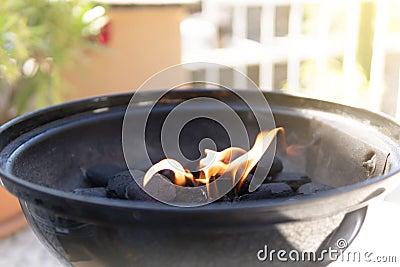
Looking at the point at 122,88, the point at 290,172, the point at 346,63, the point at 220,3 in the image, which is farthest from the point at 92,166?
the point at 220,3

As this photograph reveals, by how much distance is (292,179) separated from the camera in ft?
3.22

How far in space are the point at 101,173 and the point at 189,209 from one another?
0.49m

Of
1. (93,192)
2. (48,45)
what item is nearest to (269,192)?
(93,192)

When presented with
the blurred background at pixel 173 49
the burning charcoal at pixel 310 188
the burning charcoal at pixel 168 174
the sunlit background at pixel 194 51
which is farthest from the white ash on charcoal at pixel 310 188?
the blurred background at pixel 173 49

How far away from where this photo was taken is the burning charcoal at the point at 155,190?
0.82m

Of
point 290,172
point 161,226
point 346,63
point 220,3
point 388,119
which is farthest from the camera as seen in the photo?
point 220,3

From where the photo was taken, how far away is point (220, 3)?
122 inches

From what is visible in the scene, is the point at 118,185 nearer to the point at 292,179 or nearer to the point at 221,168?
the point at 221,168

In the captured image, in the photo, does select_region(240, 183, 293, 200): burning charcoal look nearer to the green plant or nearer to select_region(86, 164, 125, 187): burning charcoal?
select_region(86, 164, 125, 187): burning charcoal

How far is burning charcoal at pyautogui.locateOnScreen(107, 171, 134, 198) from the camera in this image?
2.91 ft

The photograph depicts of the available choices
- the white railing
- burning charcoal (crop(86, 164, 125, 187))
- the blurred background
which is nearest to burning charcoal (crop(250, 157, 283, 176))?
burning charcoal (crop(86, 164, 125, 187))

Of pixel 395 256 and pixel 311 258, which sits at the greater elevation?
pixel 311 258

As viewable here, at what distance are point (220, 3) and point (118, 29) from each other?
918mm

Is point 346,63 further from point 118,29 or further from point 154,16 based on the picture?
point 118,29
